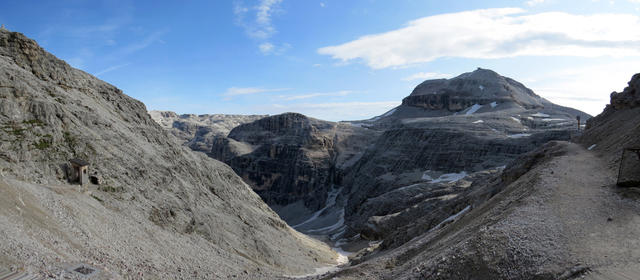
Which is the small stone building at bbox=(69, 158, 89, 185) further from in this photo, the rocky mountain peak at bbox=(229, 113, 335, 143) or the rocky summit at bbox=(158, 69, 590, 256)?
the rocky mountain peak at bbox=(229, 113, 335, 143)

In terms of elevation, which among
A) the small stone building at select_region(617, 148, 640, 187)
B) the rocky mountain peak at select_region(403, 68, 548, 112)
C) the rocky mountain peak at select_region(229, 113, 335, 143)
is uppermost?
the rocky mountain peak at select_region(403, 68, 548, 112)

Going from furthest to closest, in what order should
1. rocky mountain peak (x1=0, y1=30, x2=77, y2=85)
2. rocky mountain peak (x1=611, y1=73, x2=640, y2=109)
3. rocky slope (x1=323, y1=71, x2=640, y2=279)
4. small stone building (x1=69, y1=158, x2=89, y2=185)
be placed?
1. rocky mountain peak (x1=0, y1=30, x2=77, y2=85)
2. rocky mountain peak (x1=611, y1=73, x2=640, y2=109)
3. small stone building (x1=69, y1=158, x2=89, y2=185)
4. rocky slope (x1=323, y1=71, x2=640, y2=279)

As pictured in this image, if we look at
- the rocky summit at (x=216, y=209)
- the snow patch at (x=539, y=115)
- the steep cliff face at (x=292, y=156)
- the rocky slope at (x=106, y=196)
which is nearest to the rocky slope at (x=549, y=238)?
the rocky summit at (x=216, y=209)

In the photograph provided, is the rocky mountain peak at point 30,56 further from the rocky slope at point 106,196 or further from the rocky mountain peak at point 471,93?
the rocky mountain peak at point 471,93

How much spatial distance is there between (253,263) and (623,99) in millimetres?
33313

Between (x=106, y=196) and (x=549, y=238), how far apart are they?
26.3 metres

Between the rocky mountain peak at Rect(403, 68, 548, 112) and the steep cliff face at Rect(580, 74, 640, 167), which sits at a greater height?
the rocky mountain peak at Rect(403, 68, 548, 112)

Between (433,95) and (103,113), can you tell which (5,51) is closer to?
(103,113)

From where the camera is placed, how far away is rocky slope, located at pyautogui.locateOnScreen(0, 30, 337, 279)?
61.4ft

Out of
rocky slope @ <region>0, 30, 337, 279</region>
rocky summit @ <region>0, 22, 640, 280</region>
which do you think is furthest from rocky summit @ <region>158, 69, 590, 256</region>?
rocky slope @ <region>0, 30, 337, 279</region>

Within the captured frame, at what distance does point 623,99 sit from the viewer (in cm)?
3172

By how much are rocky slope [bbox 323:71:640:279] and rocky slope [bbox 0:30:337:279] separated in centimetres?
1279

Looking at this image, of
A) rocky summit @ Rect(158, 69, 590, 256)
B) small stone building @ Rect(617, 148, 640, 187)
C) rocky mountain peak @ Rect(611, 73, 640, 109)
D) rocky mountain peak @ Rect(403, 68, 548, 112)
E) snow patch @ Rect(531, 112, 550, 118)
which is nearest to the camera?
small stone building @ Rect(617, 148, 640, 187)

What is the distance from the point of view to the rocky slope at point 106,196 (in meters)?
18.7
